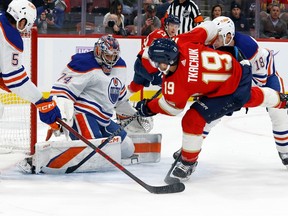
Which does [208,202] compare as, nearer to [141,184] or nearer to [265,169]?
[141,184]

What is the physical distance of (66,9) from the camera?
7.93 m

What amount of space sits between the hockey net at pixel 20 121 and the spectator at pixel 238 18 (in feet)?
7.94

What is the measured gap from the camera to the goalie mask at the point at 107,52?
449 centimetres

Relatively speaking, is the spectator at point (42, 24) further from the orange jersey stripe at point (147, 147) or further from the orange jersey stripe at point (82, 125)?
the orange jersey stripe at point (82, 125)

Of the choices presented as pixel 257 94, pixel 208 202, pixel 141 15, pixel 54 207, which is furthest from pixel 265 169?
pixel 141 15

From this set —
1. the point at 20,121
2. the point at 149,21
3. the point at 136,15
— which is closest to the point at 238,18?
the point at 149,21

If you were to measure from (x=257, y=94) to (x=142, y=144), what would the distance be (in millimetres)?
845

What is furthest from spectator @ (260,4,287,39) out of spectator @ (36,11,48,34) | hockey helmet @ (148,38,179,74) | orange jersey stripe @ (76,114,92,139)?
hockey helmet @ (148,38,179,74)

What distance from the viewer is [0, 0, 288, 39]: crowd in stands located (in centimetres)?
784

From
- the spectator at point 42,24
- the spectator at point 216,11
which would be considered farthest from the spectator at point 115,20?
the spectator at point 216,11

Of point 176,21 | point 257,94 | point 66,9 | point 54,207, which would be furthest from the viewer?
point 66,9

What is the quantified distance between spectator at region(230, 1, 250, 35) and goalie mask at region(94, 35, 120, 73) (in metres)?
3.77

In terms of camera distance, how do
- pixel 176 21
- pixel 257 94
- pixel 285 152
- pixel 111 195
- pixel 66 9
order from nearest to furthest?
pixel 111 195 < pixel 257 94 < pixel 285 152 < pixel 176 21 < pixel 66 9

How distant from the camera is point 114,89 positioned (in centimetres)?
462
